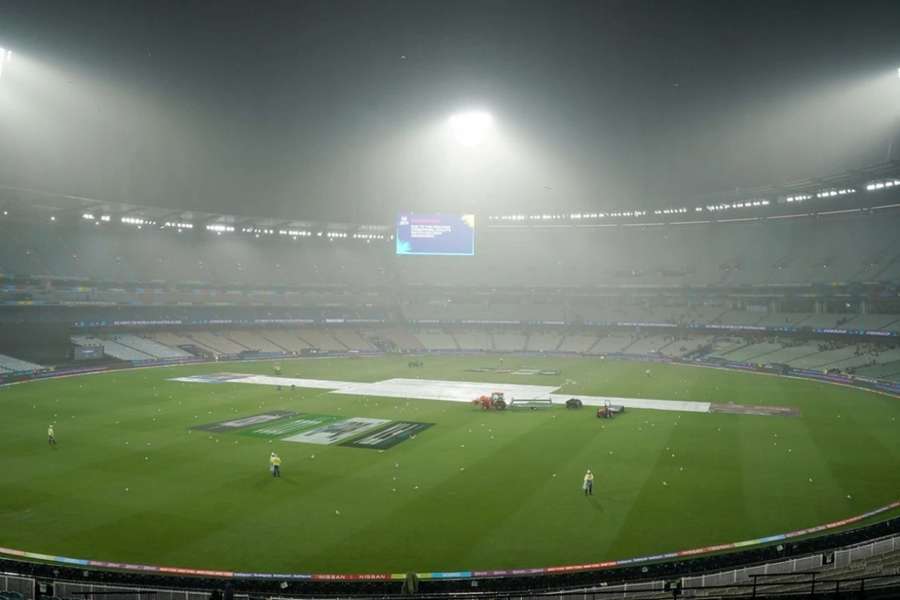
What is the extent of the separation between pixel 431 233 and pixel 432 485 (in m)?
54.9

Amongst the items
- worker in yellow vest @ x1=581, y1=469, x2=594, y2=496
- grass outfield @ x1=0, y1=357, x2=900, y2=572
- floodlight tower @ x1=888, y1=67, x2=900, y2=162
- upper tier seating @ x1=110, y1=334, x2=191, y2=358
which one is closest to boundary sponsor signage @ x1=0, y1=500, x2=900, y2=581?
grass outfield @ x1=0, y1=357, x2=900, y2=572

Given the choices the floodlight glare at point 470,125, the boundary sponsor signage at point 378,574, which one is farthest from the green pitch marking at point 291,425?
the floodlight glare at point 470,125

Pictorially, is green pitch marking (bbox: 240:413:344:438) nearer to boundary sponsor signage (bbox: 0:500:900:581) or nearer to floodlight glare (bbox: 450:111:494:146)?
boundary sponsor signage (bbox: 0:500:900:581)

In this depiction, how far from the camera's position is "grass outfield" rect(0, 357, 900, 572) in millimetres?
17172

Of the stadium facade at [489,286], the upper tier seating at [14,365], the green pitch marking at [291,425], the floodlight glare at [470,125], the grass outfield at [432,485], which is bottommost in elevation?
the green pitch marking at [291,425]

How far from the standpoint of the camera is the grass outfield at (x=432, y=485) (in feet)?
56.3

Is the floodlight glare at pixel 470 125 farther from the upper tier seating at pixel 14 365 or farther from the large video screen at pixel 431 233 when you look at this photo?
the upper tier seating at pixel 14 365

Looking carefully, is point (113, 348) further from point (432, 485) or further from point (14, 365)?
point (432, 485)

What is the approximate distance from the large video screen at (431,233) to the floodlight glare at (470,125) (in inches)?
583

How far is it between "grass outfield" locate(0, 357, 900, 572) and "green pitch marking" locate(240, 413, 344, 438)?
1452 mm

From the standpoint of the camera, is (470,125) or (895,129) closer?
(895,129)

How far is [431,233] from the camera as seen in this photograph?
75.6 meters

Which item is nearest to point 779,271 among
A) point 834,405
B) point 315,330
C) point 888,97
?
point 888,97

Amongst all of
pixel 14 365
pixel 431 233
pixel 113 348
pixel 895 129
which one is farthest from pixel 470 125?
pixel 14 365
